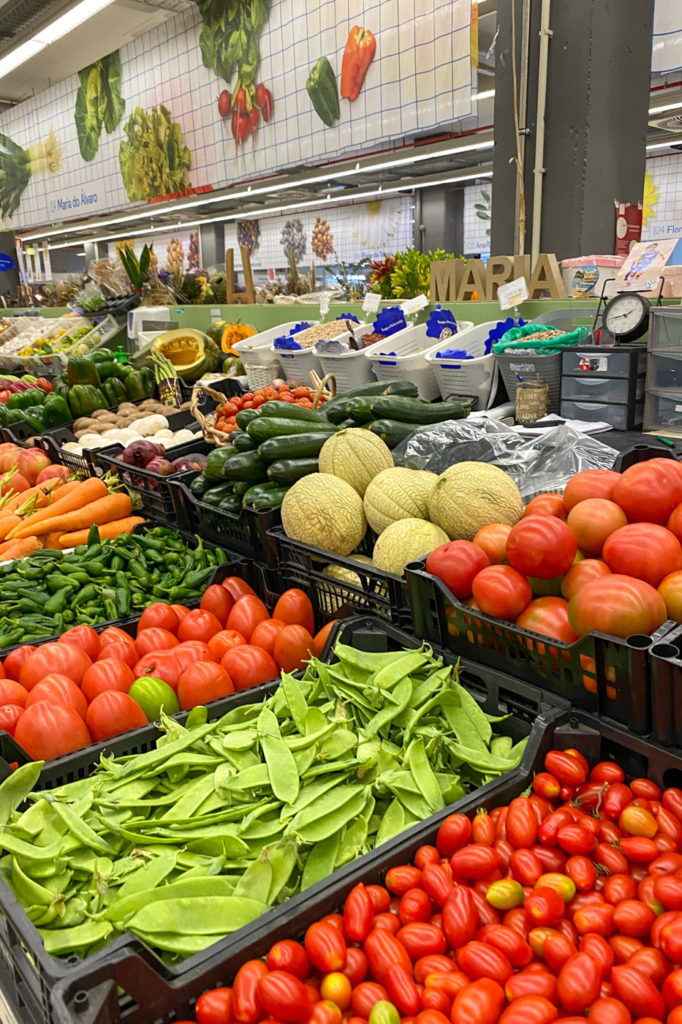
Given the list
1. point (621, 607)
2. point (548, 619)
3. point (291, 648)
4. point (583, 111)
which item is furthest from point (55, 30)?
point (621, 607)

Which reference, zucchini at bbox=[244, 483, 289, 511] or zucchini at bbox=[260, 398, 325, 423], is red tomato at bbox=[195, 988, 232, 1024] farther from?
zucchini at bbox=[260, 398, 325, 423]

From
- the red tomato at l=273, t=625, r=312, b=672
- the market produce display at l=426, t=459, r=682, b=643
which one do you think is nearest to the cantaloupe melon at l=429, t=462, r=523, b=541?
the market produce display at l=426, t=459, r=682, b=643

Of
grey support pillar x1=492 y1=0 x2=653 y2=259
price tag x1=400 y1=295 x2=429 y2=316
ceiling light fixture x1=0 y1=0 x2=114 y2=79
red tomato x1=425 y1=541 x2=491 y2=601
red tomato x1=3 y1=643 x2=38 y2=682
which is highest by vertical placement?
ceiling light fixture x1=0 y1=0 x2=114 y2=79

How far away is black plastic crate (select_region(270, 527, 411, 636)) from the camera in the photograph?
6.47 feet

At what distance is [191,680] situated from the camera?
73.0 inches

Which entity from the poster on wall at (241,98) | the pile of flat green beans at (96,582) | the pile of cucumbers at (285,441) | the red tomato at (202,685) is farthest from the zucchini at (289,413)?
the poster on wall at (241,98)

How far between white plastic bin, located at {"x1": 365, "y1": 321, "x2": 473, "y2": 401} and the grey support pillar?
1.05 metres

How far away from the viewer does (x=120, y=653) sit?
2.07 meters

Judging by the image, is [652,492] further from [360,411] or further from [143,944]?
[360,411]

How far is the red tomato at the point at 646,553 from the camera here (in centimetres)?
151

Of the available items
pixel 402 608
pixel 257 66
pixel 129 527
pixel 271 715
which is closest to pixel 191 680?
pixel 271 715

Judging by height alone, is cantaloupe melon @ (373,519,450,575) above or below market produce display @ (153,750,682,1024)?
above

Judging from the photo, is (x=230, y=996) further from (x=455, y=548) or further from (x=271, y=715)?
(x=455, y=548)

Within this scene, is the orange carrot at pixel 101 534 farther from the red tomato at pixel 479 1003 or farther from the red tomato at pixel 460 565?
the red tomato at pixel 479 1003
